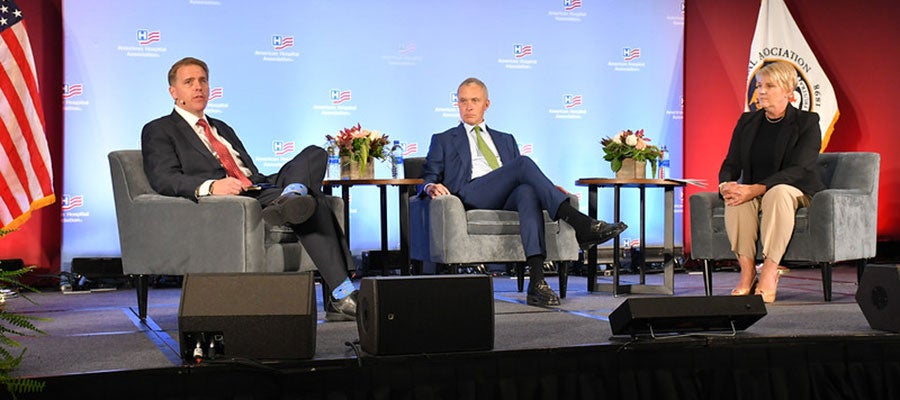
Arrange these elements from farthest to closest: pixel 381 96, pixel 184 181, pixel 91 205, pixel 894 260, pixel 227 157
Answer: pixel 894 260 < pixel 381 96 < pixel 91 205 < pixel 227 157 < pixel 184 181

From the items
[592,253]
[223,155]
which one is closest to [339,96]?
[592,253]

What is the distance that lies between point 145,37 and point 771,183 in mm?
3905

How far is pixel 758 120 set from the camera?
4.70 meters

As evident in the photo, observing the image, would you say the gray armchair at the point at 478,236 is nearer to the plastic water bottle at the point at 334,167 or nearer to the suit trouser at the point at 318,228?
the plastic water bottle at the point at 334,167

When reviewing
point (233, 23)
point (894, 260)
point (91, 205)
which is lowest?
point (894, 260)

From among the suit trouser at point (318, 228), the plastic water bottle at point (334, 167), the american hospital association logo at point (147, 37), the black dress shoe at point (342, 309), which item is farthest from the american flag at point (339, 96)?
the black dress shoe at point (342, 309)

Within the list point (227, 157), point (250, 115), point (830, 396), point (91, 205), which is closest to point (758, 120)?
point (830, 396)

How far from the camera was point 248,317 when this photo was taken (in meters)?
2.50

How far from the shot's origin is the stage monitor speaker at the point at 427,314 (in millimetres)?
2543

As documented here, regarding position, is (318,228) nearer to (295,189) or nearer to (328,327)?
(295,189)

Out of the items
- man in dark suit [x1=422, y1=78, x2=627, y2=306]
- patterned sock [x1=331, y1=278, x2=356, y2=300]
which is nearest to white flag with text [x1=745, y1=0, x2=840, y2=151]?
man in dark suit [x1=422, y1=78, x2=627, y2=306]

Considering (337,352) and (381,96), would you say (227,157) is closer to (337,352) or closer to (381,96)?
(337,352)

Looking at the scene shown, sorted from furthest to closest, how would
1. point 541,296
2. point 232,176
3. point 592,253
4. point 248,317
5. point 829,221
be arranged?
point 592,253, point 829,221, point 541,296, point 232,176, point 248,317

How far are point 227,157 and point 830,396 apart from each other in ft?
8.29
